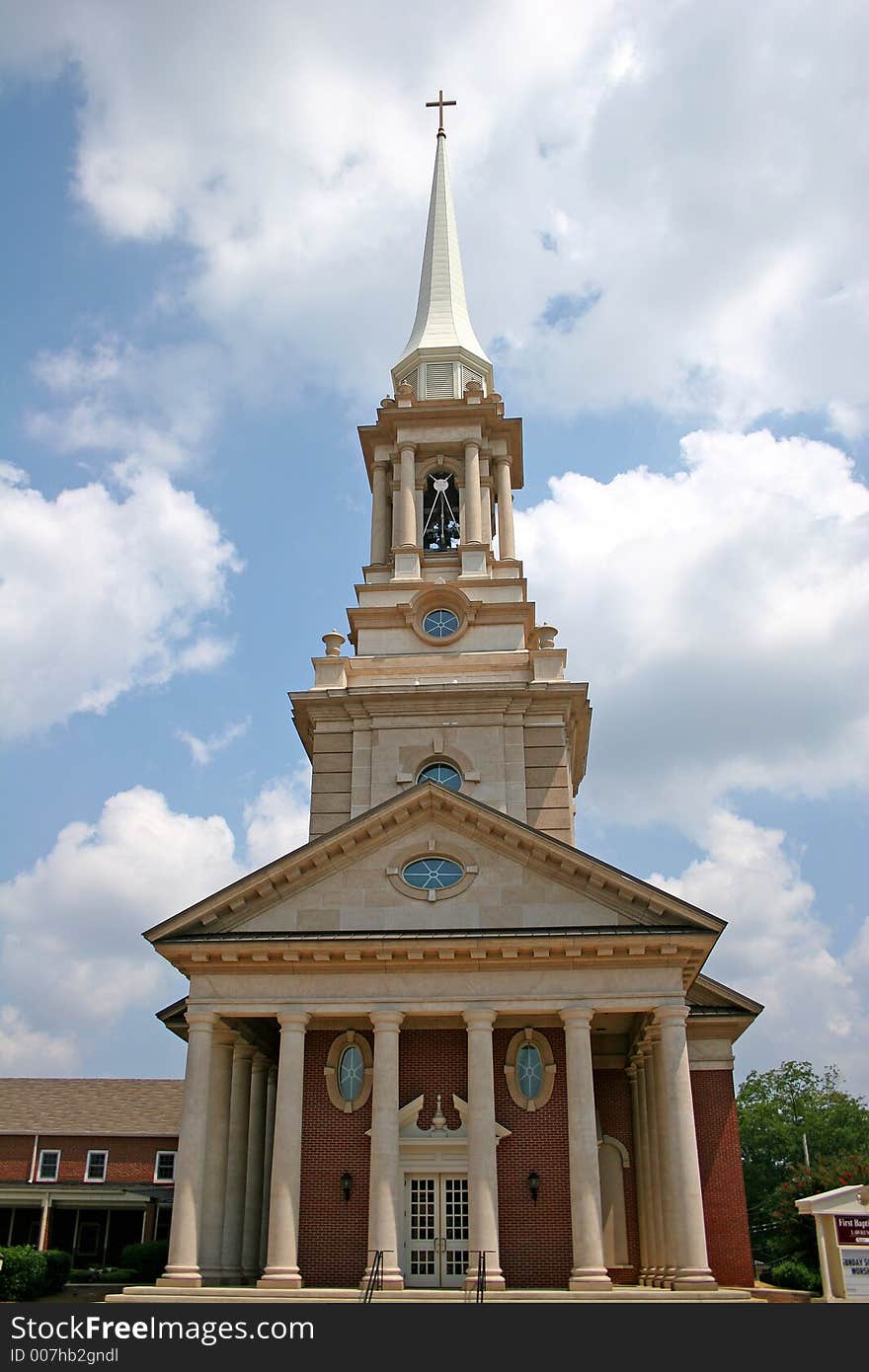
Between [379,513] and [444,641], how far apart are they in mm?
7503

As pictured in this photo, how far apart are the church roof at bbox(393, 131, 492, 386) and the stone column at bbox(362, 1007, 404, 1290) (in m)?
29.4

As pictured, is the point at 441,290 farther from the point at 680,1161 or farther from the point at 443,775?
the point at 680,1161

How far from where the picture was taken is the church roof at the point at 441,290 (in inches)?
1813

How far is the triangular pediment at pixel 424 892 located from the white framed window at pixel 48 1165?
2645 centimetres

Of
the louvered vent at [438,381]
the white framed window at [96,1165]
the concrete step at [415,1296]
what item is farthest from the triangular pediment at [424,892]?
the white framed window at [96,1165]

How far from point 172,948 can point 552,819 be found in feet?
44.5

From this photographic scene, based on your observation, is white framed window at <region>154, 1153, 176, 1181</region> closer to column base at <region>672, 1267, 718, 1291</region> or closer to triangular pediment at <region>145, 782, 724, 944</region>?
triangular pediment at <region>145, 782, 724, 944</region>

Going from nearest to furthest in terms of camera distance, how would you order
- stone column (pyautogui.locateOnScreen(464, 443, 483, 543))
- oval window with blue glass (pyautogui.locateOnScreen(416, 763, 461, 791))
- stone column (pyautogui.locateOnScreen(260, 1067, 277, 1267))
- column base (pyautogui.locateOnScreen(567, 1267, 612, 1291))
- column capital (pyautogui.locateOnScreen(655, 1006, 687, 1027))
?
column base (pyautogui.locateOnScreen(567, 1267, 612, 1291)) → column capital (pyautogui.locateOnScreen(655, 1006, 687, 1027)) → stone column (pyautogui.locateOnScreen(260, 1067, 277, 1267)) → oval window with blue glass (pyautogui.locateOnScreen(416, 763, 461, 791)) → stone column (pyautogui.locateOnScreen(464, 443, 483, 543))

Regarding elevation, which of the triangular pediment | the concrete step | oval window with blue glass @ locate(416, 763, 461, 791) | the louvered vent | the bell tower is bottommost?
the concrete step

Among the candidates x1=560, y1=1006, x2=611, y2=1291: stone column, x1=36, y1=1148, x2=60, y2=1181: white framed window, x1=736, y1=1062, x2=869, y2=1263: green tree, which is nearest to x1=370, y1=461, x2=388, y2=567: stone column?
x1=560, y1=1006, x2=611, y2=1291: stone column

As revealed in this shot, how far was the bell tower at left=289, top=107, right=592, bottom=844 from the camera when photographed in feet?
116
